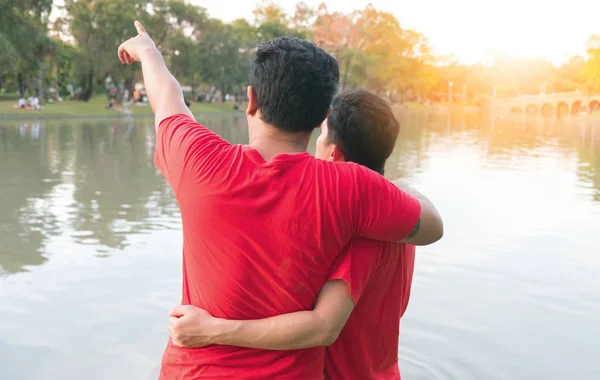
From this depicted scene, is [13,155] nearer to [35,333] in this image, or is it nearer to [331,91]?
[35,333]

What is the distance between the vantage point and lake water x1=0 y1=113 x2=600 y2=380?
4.10 metres

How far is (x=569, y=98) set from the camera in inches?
2657

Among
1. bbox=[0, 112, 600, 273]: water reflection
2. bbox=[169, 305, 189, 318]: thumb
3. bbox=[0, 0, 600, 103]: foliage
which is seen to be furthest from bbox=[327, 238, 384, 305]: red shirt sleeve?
bbox=[0, 0, 600, 103]: foliage

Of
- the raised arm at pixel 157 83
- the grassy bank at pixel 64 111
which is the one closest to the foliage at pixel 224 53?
the grassy bank at pixel 64 111

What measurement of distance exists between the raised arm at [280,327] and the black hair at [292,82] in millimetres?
410

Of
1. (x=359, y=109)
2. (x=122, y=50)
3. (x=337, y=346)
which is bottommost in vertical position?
(x=337, y=346)

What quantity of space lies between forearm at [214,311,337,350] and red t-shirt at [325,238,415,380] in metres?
0.15

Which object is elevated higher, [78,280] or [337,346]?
[337,346]

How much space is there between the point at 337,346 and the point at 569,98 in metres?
71.9

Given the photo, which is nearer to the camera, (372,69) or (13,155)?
(13,155)

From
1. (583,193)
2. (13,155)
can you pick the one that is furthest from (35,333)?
(13,155)

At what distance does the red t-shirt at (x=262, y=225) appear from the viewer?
1.47m

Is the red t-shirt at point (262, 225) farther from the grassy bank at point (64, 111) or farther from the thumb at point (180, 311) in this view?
the grassy bank at point (64, 111)

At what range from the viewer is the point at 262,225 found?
59.0 inches
